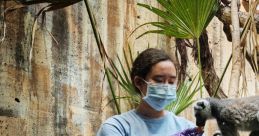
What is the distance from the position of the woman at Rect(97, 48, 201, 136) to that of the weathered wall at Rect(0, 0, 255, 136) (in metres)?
0.77

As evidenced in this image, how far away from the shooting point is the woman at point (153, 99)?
2.62 m

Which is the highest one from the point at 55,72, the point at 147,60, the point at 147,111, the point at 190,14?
the point at 190,14

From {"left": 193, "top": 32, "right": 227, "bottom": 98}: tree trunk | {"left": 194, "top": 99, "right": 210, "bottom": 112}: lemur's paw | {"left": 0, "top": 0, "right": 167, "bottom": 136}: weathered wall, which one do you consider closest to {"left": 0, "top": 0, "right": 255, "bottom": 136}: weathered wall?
{"left": 0, "top": 0, "right": 167, "bottom": 136}: weathered wall

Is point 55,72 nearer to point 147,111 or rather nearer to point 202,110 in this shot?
point 202,110

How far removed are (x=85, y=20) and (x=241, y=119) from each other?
5.52 ft

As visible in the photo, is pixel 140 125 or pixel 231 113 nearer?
pixel 140 125

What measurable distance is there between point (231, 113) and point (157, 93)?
991mm

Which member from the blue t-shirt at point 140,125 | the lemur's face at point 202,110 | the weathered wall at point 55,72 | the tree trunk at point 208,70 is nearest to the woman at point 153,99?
the blue t-shirt at point 140,125

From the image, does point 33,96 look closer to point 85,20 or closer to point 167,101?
point 85,20

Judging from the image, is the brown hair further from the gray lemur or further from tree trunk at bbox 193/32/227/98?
tree trunk at bbox 193/32/227/98

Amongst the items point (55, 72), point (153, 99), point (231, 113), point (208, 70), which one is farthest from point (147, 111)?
point (208, 70)

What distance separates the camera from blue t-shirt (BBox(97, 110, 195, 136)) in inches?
99.6

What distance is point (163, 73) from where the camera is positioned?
2.69 m

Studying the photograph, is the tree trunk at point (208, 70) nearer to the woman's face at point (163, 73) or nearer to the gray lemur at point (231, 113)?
the gray lemur at point (231, 113)
